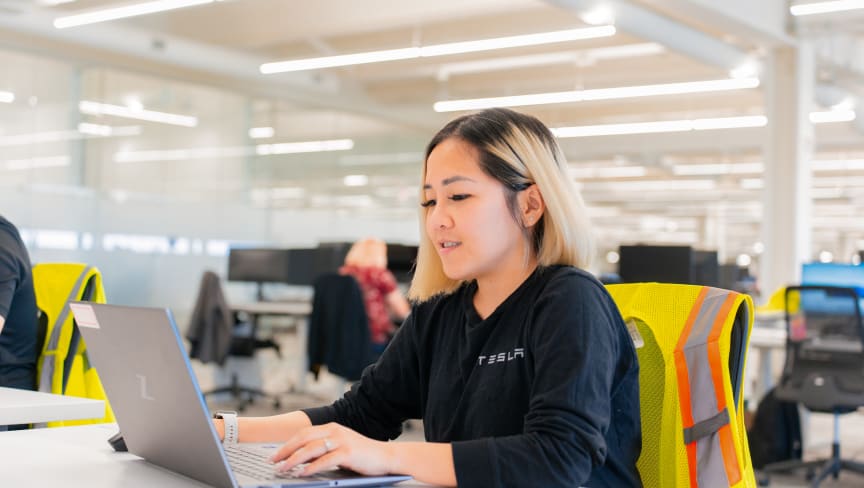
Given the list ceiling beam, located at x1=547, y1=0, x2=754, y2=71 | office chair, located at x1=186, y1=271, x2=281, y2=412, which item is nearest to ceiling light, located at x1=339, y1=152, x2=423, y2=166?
ceiling beam, located at x1=547, y1=0, x2=754, y2=71

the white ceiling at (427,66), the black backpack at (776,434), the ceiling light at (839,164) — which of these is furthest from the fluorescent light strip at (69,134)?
the ceiling light at (839,164)

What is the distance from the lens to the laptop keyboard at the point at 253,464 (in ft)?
3.85

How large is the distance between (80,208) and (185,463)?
840 centimetres

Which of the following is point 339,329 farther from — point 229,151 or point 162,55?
point 229,151

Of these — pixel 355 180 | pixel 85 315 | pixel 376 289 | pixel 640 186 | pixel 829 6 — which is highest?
pixel 829 6

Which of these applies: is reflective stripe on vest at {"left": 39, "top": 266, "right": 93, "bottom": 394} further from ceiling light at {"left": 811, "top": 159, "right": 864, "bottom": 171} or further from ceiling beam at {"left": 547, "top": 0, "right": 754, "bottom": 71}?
ceiling light at {"left": 811, "top": 159, "right": 864, "bottom": 171}

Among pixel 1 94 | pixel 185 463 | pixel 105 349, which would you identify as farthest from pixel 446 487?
pixel 1 94

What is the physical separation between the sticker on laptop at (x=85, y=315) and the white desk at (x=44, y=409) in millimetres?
403

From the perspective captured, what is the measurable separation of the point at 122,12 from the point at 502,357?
6.99 meters

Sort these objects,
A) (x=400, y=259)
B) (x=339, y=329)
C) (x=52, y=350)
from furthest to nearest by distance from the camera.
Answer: (x=400, y=259) < (x=339, y=329) < (x=52, y=350)

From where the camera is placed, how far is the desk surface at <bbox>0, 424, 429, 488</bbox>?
119cm

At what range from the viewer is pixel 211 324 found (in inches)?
270

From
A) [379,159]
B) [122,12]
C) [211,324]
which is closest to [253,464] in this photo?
[211,324]

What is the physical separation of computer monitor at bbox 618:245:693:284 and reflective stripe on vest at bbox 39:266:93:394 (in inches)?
167
